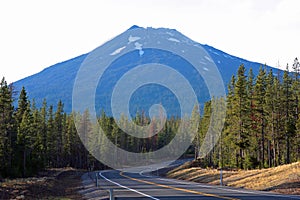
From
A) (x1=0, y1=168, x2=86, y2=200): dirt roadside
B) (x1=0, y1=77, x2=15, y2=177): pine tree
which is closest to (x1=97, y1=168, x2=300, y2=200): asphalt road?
(x1=0, y1=168, x2=86, y2=200): dirt roadside

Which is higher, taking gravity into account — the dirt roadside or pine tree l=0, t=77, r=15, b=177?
pine tree l=0, t=77, r=15, b=177

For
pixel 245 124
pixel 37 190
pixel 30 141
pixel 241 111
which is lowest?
pixel 37 190

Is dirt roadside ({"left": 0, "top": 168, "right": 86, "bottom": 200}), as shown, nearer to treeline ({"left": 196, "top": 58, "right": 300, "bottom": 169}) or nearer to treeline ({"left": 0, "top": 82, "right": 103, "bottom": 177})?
treeline ({"left": 0, "top": 82, "right": 103, "bottom": 177})

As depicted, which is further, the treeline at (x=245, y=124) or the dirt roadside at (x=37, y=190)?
→ the treeline at (x=245, y=124)

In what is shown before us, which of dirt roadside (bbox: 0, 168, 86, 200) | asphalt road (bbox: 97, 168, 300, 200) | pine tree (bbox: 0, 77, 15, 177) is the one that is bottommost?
dirt roadside (bbox: 0, 168, 86, 200)

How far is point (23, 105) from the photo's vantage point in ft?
192

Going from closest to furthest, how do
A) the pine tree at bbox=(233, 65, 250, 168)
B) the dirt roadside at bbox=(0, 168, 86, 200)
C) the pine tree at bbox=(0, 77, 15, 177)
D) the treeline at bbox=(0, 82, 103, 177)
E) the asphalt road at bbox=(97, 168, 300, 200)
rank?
the asphalt road at bbox=(97, 168, 300, 200), the dirt roadside at bbox=(0, 168, 86, 200), the pine tree at bbox=(0, 77, 15, 177), the treeline at bbox=(0, 82, 103, 177), the pine tree at bbox=(233, 65, 250, 168)

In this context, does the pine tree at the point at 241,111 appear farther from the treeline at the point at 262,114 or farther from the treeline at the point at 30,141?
the treeline at the point at 30,141

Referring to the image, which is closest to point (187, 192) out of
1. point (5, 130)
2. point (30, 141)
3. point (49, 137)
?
point (5, 130)

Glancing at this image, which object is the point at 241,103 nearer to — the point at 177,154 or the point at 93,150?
the point at 93,150

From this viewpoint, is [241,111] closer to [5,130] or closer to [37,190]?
[5,130]

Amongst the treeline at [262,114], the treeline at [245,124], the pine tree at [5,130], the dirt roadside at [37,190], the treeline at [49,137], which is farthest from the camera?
the treeline at [262,114]

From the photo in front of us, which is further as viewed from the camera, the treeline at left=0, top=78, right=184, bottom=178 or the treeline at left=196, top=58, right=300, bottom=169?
the treeline at left=196, top=58, right=300, bottom=169

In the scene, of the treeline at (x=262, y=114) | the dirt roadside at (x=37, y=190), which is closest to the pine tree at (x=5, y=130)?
the dirt roadside at (x=37, y=190)
